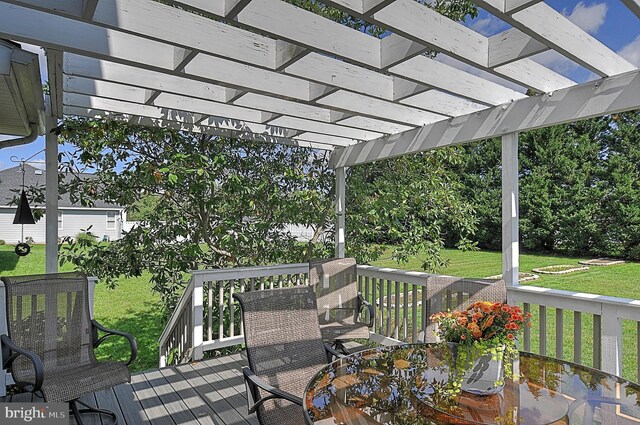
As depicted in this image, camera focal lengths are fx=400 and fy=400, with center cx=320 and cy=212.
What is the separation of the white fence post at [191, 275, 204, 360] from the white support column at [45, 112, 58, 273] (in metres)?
1.32

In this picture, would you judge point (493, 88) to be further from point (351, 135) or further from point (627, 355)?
point (627, 355)

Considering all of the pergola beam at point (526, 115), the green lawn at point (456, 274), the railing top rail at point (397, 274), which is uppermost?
the pergola beam at point (526, 115)

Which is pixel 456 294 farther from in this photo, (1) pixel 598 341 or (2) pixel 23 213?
(2) pixel 23 213

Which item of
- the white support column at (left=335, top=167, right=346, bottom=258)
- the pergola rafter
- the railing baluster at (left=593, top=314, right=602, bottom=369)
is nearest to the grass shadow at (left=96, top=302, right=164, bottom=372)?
the white support column at (left=335, top=167, right=346, bottom=258)

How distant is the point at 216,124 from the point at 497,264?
27.3ft

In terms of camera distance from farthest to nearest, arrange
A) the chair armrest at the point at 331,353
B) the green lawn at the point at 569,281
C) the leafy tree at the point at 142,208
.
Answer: the green lawn at the point at 569,281
the leafy tree at the point at 142,208
the chair armrest at the point at 331,353

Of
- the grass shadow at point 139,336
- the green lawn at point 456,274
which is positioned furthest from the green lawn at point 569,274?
the grass shadow at point 139,336

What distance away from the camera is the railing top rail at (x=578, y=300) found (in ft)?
8.91

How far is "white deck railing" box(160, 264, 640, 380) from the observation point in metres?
2.83

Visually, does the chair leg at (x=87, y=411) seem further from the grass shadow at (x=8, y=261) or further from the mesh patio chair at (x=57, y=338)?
the grass shadow at (x=8, y=261)

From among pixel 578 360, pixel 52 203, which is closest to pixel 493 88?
pixel 578 360

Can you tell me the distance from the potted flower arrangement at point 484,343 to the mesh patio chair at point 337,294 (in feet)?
7.13

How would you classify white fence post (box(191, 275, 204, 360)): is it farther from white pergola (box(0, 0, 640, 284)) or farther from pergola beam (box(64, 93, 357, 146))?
pergola beam (box(64, 93, 357, 146))

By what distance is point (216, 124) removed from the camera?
4523 millimetres
